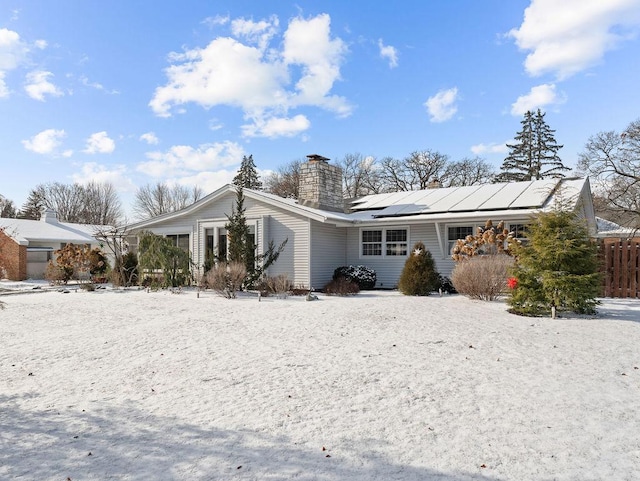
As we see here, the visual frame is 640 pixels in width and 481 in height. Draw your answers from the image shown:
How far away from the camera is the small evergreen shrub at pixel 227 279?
1338cm

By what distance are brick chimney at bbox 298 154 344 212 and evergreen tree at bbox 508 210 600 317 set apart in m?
9.45

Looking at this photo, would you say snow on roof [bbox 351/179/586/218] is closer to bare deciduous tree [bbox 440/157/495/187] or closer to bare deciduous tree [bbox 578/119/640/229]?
bare deciduous tree [bbox 578/119/640/229]

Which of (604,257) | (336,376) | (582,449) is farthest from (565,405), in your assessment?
(604,257)

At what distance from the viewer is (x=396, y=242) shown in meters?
16.8

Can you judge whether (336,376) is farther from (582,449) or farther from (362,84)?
(362,84)

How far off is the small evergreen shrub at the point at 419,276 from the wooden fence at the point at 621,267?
5.13 m

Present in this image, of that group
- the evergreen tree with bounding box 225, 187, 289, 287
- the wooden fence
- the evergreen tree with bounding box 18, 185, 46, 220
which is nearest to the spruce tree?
the evergreen tree with bounding box 225, 187, 289, 287

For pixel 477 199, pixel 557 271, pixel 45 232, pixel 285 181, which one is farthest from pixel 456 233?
pixel 285 181

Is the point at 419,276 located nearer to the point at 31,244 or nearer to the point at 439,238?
the point at 439,238

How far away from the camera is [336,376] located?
529 cm

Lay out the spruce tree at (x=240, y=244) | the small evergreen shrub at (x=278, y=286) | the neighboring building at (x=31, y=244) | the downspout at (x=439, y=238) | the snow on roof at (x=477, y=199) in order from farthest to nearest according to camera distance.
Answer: the neighboring building at (x=31, y=244) → the downspout at (x=439, y=238) → the spruce tree at (x=240, y=244) → the snow on roof at (x=477, y=199) → the small evergreen shrub at (x=278, y=286)

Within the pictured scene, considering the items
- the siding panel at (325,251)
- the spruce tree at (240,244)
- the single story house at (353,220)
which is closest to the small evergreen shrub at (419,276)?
the single story house at (353,220)

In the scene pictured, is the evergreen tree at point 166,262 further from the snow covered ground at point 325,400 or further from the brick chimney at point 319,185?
the snow covered ground at point 325,400

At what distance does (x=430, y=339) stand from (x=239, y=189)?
11127 mm
